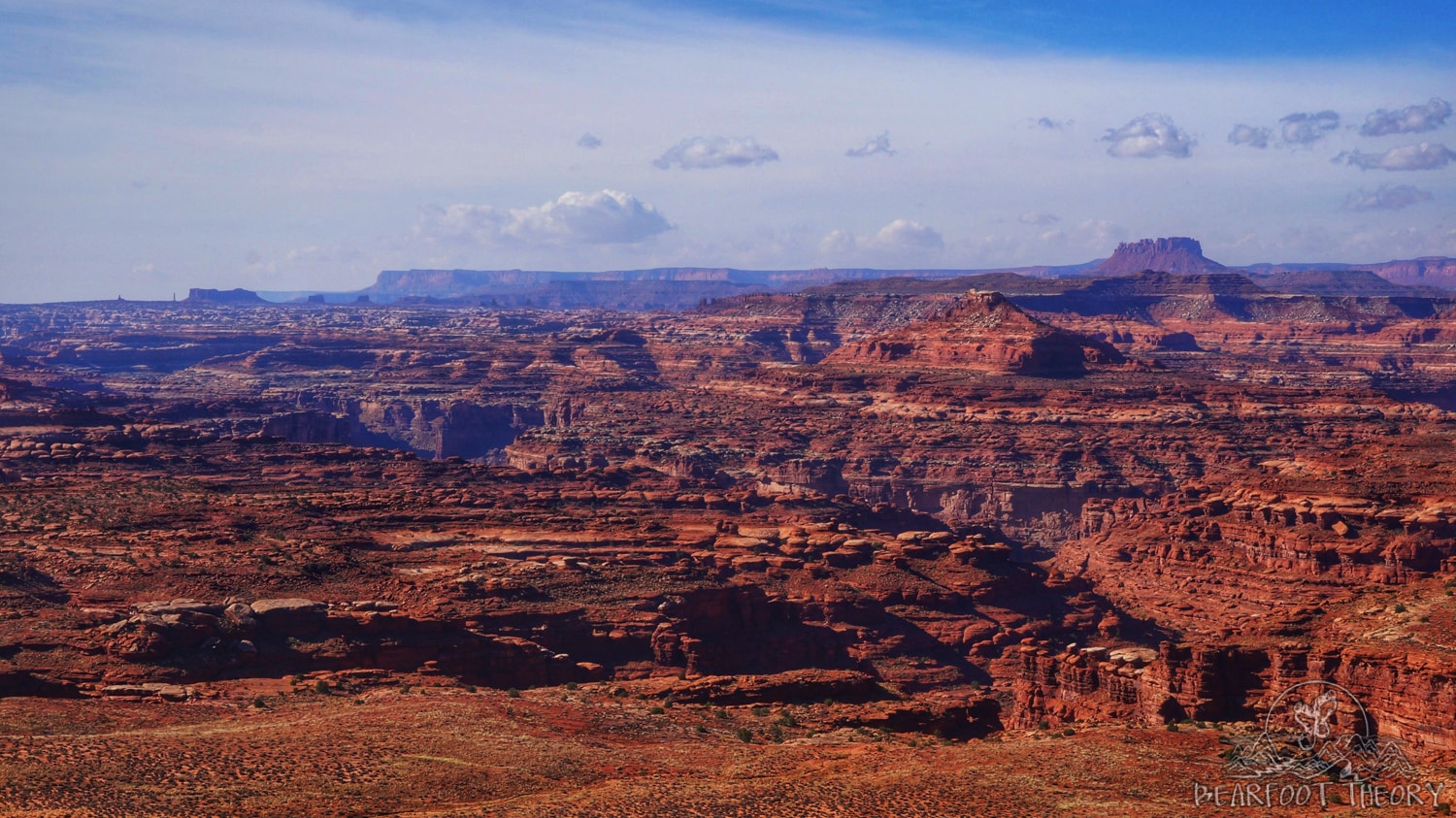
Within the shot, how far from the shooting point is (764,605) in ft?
162

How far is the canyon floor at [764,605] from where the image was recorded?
28.1 m

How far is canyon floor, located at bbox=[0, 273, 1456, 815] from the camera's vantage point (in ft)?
92.3

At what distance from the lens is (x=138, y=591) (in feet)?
150

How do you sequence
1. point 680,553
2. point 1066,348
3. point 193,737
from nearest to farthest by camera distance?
point 193,737, point 680,553, point 1066,348

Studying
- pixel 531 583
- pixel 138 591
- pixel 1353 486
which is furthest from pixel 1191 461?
pixel 138 591

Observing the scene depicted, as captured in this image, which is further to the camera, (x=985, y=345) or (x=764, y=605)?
(x=985, y=345)

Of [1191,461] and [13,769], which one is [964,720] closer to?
[13,769]

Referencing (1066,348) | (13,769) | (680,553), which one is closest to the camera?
(13,769)

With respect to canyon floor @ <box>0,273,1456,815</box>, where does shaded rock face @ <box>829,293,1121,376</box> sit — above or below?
above

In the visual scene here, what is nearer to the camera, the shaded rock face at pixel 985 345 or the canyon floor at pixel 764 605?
the canyon floor at pixel 764 605

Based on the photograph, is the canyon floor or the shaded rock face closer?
the canyon floor

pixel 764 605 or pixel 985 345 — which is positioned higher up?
pixel 985 345

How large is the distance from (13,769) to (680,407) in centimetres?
9608

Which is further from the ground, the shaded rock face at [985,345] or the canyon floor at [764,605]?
the shaded rock face at [985,345]
